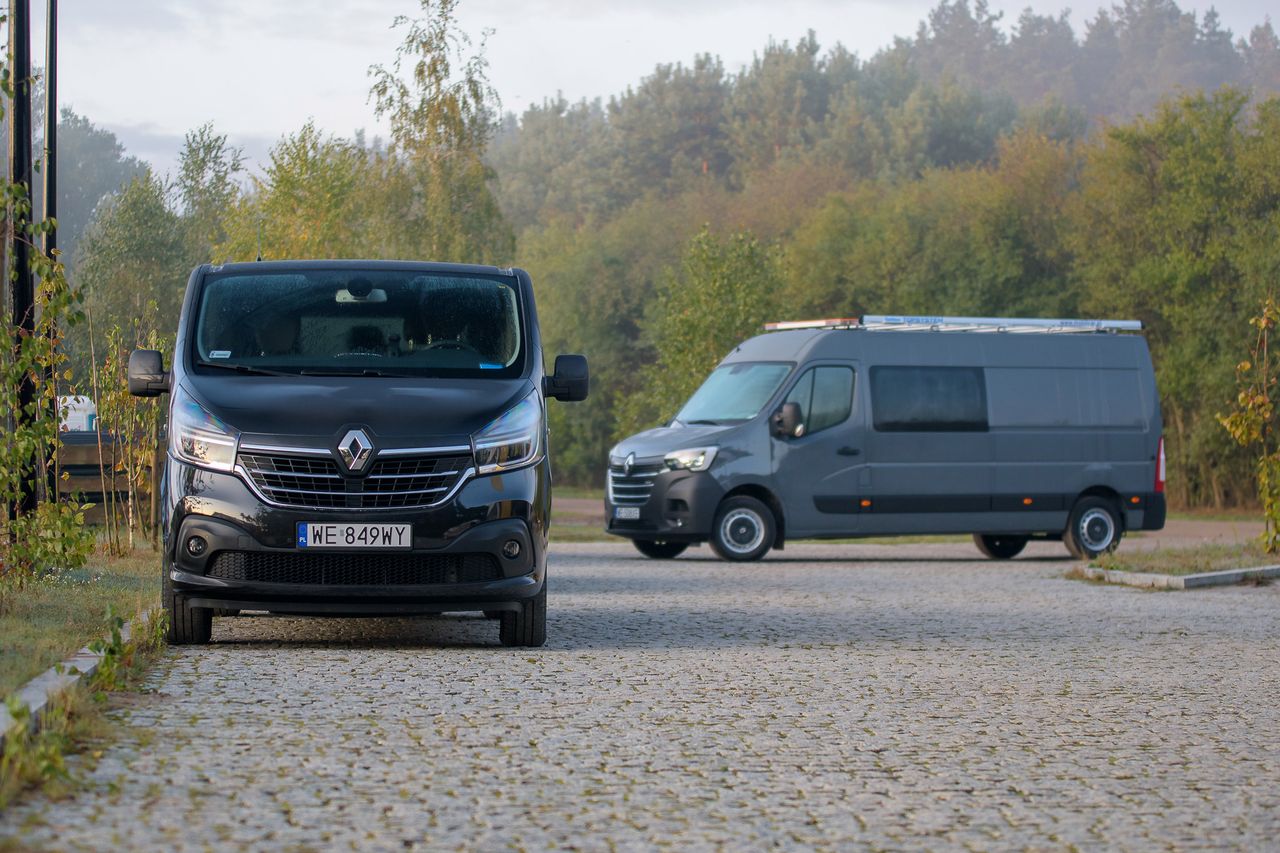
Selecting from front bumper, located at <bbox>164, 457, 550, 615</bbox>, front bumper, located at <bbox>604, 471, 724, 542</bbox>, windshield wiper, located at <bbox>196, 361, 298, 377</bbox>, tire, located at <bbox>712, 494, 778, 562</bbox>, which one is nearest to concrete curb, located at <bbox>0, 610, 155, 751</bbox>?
front bumper, located at <bbox>164, 457, 550, 615</bbox>

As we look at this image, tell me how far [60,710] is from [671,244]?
67.1 m

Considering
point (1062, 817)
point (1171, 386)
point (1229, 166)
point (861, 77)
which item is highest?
point (861, 77)

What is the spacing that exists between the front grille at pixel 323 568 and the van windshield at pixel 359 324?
121 centimetres

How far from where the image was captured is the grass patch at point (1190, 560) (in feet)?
57.1

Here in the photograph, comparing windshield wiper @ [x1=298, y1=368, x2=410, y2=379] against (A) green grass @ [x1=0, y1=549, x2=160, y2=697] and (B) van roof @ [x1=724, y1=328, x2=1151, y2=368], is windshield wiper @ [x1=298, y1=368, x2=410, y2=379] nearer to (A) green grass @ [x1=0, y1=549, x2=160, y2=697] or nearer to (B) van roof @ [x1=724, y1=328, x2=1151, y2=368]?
(A) green grass @ [x1=0, y1=549, x2=160, y2=697]

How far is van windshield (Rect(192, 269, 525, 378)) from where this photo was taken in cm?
1057

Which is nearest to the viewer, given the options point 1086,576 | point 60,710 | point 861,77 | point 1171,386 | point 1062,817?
point 1062,817

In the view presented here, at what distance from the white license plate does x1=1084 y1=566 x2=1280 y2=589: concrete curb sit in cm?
902

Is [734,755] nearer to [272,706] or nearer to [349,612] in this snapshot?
[272,706]

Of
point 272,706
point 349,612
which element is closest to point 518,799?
point 272,706

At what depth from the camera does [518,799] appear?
232 inches

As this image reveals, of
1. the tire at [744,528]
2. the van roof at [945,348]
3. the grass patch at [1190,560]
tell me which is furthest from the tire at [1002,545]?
the tire at [744,528]

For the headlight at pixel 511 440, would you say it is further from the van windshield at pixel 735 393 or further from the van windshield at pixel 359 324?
the van windshield at pixel 735 393

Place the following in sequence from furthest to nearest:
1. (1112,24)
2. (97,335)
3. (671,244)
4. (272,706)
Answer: (1112,24), (671,244), (97,335), (272,706)
